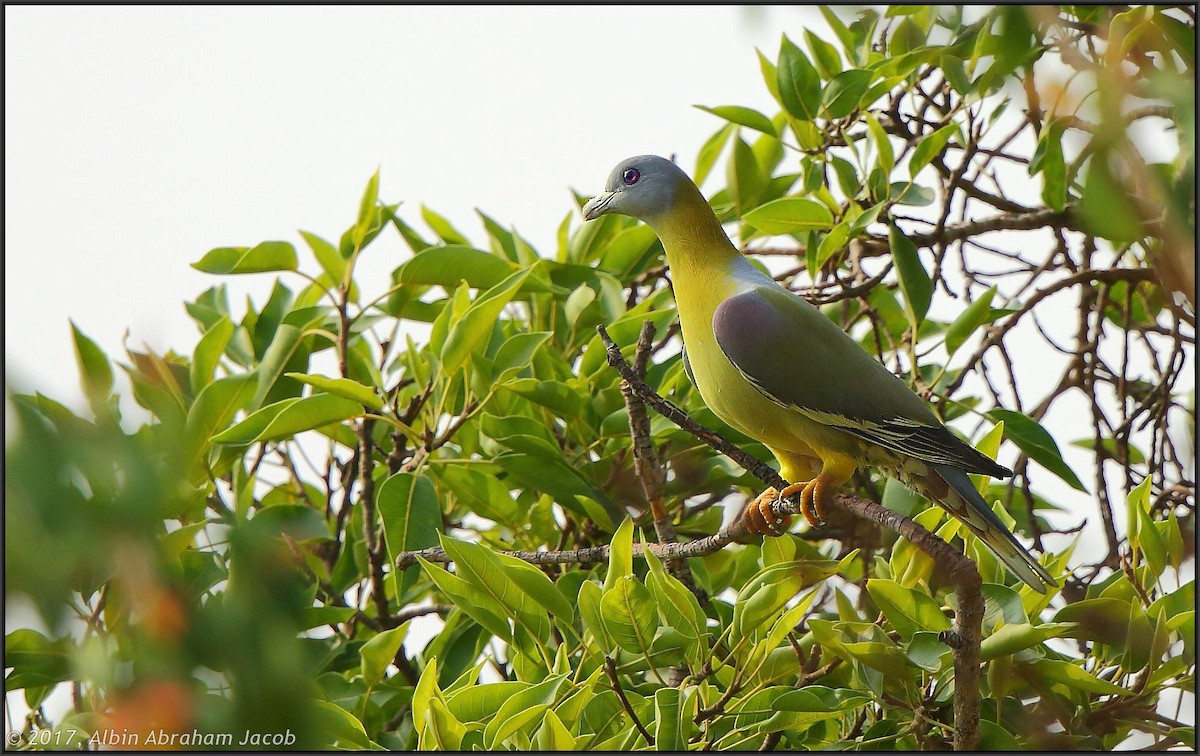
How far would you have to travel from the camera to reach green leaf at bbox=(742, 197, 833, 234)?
9.20ft

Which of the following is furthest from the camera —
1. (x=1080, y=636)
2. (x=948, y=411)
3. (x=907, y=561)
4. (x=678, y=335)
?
(x=678, y=335)

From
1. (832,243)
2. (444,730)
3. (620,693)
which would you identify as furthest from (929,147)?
(444,730)

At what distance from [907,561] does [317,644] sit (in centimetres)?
142

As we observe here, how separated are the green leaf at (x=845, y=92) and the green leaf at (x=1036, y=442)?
0.93 metres

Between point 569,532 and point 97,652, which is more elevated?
point 97,652

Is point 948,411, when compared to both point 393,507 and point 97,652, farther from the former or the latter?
point 97,652

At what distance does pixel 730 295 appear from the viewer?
275cm

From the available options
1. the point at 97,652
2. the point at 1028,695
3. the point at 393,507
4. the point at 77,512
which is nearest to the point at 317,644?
the point at 97,652

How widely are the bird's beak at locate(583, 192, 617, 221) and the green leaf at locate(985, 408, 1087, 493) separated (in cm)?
119

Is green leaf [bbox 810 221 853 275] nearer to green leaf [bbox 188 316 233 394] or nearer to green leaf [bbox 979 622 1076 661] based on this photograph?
green leaf [bbox 979 622 1076 661]

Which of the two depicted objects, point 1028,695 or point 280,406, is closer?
point 1028,695

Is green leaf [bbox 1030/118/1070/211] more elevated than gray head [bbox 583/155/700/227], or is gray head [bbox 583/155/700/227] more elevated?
gray head [bbox 583/155/700/227]

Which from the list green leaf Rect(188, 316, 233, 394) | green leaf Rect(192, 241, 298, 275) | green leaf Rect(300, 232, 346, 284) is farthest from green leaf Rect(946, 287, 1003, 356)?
green leaf Rect(188, 316, 233, 394)

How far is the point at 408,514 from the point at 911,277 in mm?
1405
